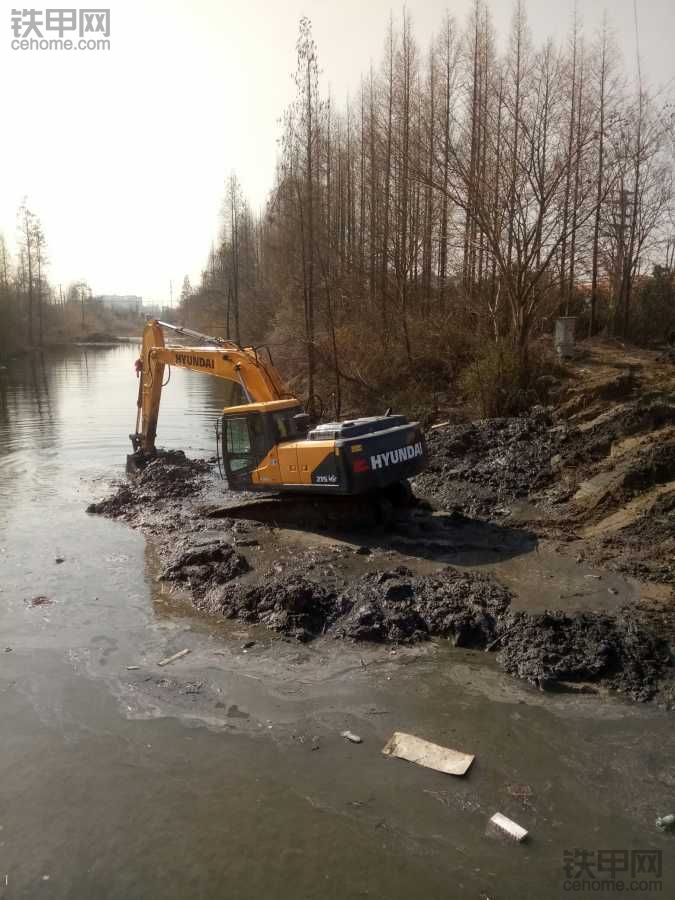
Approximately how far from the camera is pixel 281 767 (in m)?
5.07

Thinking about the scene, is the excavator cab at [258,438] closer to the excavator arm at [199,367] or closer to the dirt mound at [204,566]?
the excavator arm at [199,367]

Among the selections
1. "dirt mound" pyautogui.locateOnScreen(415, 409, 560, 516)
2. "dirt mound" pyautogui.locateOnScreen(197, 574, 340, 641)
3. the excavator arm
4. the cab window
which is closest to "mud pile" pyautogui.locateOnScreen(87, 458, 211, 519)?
the excavator arm

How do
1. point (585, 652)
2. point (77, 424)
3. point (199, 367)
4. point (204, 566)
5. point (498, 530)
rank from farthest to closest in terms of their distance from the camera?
1. point (77, 424)
2. point (199, 367)
3. point (498, 530)
4. point (204, 566)
5. point (585, 652)

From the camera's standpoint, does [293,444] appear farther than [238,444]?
No

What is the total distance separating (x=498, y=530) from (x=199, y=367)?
571 centimetres

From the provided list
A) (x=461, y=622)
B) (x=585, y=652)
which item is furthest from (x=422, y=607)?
(x=585, y=652)

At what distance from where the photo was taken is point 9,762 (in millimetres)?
5199

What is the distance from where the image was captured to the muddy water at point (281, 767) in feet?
13.6

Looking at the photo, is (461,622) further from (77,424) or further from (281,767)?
(77,424)

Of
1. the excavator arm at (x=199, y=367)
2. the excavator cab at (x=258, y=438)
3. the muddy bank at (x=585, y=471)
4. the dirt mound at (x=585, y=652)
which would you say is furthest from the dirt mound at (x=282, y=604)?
the excavator arm at (x=199, y=367)

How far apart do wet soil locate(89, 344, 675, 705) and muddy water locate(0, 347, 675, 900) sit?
1.13 feet

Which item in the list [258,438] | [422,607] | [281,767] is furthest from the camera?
[258,438]

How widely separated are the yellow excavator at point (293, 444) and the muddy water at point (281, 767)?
2.44 metres

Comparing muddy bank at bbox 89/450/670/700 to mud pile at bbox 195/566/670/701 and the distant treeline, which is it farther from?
the distant treeline
